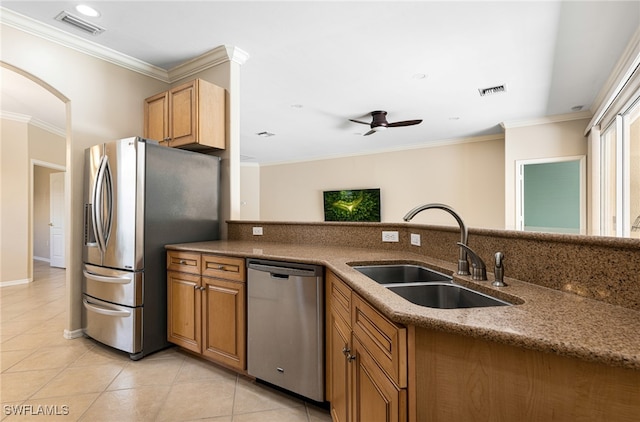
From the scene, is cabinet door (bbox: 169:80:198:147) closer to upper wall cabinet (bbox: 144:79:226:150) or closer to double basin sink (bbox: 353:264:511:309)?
upper wall cabinet (bbox: 144:79:226:150)

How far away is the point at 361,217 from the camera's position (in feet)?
25.0

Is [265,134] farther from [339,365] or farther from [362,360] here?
[362,360]

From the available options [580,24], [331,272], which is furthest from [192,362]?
[580,24]

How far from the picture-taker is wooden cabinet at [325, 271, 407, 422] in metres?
0.95

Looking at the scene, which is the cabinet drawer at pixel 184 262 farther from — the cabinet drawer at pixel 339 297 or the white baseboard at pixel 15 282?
the white baseboard at pixel 15 282

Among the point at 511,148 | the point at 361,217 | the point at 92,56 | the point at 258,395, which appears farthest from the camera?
the point at 361,217

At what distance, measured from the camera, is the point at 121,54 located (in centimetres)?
305

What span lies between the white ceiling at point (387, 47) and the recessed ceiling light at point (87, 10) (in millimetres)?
43

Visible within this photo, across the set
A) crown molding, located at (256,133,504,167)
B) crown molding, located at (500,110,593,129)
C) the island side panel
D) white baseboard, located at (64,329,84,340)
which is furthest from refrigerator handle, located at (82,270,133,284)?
crown molding, located at (256,133,504,167)

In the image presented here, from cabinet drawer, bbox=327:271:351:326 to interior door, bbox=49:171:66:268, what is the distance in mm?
7059

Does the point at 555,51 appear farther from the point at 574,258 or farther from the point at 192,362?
the point at 192,362

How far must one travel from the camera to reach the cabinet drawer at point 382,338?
0.93 meters

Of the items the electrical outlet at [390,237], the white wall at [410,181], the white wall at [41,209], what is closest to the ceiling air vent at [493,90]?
the white wall at [410,181]

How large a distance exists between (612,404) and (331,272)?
1187 mm
